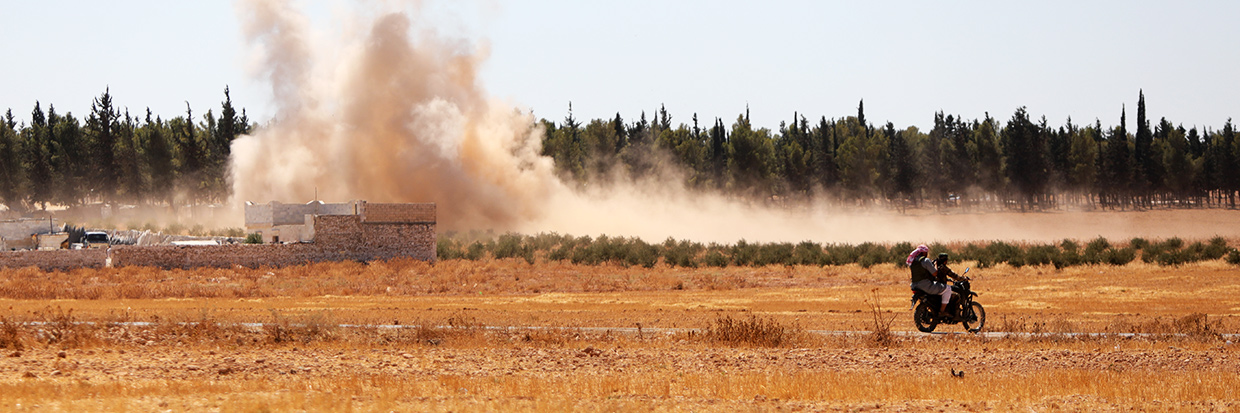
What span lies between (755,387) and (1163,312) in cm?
1295

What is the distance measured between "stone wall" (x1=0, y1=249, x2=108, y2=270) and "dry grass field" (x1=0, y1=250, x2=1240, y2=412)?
8413 millimetres

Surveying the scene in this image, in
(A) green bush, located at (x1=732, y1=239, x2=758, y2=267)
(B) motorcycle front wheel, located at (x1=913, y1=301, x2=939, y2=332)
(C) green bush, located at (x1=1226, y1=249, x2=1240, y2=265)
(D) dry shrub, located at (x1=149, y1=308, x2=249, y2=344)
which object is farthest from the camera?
(A) green bush, located at (x1=732, y1=239, x2=758, y2=267)

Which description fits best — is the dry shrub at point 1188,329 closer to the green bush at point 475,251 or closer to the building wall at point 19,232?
the green bush at point 475,251

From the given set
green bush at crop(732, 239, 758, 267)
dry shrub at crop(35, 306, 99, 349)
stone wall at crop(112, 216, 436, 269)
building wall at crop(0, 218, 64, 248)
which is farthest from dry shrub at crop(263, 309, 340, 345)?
building wall at crop(0, 218, 64, 248)

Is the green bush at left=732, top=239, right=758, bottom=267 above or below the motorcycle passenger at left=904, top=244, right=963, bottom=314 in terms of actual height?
below

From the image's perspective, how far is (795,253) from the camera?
4744 centimetres

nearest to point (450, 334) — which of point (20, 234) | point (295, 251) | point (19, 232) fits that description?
point (295, 251)

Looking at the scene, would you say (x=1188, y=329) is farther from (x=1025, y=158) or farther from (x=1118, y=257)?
(x=1025, y=158)

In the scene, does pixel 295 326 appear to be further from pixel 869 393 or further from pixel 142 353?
pixel 869 393

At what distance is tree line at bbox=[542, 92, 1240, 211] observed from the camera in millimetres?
85250

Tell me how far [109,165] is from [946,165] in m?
67.3

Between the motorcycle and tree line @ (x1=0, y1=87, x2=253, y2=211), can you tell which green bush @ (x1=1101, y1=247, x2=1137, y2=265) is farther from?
tree line @ (x1=0, y1=87, x2=253, y2=211)

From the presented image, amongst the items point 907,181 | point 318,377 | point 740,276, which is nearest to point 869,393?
point 318,377

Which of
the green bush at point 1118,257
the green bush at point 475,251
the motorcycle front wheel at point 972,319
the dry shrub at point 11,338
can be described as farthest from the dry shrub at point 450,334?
the green bush at point 1118,257
